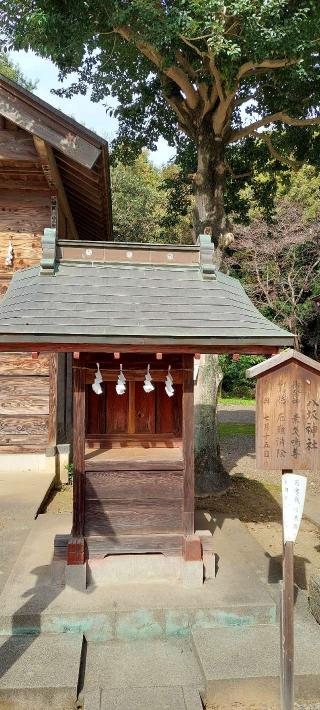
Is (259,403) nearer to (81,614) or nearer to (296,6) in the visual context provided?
(81,614)

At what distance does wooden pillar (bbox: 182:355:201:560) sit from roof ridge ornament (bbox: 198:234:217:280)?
1.07m

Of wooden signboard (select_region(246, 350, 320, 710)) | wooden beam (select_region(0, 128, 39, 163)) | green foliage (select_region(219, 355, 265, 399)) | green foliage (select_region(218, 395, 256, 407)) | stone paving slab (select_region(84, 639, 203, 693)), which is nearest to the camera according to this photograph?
stone paving slab (select_region(84, 639, 203, 693))

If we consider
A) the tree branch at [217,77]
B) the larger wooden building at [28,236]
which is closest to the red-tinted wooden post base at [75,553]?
the larger wooden building at [28,236]

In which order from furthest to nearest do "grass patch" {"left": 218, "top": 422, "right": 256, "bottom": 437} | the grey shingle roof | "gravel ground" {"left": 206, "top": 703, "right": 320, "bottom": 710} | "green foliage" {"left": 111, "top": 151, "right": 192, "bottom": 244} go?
"green foliage" {"left": 111, "top": 151, "right": 192, "bottom": 244}
"grass patch" {"left": 218, "top": 422, "right": 256, "bottom": 437}
the grey shingle roof
"gravel ground" {"left": 206, "top": 703, "right": 320, "bottom": 710}

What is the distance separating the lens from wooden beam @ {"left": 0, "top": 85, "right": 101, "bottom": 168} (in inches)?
312

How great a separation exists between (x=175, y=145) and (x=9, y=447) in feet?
32.8

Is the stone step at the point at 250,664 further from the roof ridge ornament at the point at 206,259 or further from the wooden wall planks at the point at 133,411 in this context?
the roof ridge ornament at the point at 206,259

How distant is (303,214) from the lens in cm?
2372

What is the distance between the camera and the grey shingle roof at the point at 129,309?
4.66m

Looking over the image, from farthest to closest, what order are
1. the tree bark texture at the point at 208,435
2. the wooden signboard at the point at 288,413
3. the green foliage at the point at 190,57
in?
the tree bark texture at the point at 208,435, the green foliage at the point at 190,57, the wooden signboard at the point at 288,413

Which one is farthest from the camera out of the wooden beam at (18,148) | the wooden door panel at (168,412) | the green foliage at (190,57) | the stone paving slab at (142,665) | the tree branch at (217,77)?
the tree branch at (217,77)

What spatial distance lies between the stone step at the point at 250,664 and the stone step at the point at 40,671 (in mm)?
1080

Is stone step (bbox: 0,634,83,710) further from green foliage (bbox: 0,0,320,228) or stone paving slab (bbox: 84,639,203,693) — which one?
green foliage (bbox: 0,0,320,228)

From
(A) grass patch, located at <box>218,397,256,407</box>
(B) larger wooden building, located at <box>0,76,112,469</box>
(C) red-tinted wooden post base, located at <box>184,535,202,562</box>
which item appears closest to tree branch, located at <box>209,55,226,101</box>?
(B) larger wooden building, located at <box>0,76,112,469</box>
